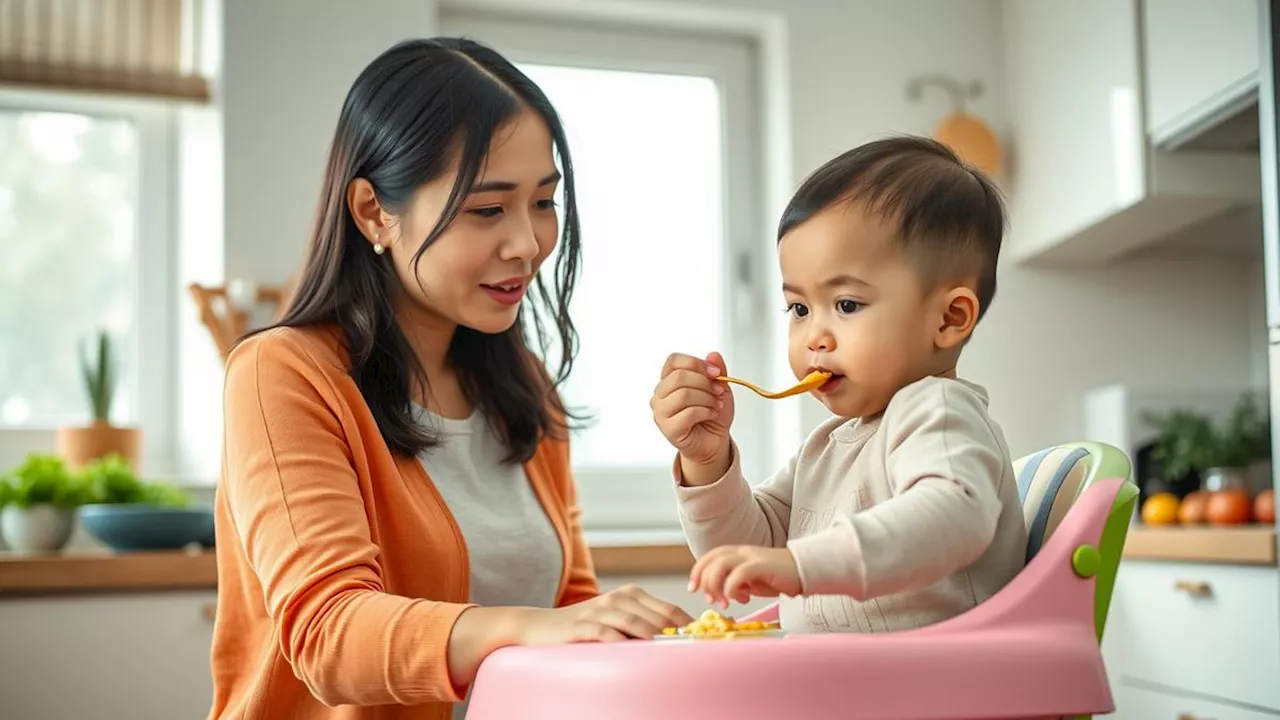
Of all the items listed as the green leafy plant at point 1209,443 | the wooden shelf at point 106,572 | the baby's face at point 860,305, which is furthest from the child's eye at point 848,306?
the green leafy plant at point 1209,443

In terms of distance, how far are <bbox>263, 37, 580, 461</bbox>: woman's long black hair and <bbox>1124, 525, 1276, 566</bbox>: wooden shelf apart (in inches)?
47.1

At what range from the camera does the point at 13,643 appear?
211 centimetres

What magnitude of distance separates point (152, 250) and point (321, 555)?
6.43 ft

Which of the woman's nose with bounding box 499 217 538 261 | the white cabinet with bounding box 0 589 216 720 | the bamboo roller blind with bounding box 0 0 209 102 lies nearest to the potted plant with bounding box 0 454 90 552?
the white cabinet with bounding box 0 589 216 720

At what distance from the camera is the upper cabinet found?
2.41m

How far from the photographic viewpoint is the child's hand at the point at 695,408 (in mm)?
1004

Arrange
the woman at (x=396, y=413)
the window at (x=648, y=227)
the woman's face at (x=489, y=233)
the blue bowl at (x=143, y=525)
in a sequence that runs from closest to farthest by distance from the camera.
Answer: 1. the woman at (x=396, y=413)
2. the woman's face at (x=489, y=233)
3. the blue bowl at (x=143, y=525)
4. the window at (x=648, y=227)

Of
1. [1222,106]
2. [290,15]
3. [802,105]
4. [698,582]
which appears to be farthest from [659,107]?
[698,582]

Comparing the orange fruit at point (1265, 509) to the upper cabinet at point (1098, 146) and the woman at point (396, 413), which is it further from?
the woman at point (396, 413)

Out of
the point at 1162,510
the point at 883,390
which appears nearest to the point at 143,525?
the point at 883,390

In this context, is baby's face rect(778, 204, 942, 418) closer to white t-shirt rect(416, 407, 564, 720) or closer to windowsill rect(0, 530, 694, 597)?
white t-shirt rect(416, 407, 564, 720)

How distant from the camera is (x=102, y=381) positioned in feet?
8.39

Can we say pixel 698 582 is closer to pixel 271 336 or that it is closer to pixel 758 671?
pixel 758 671

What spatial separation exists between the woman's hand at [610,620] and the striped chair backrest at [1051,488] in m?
0.32
